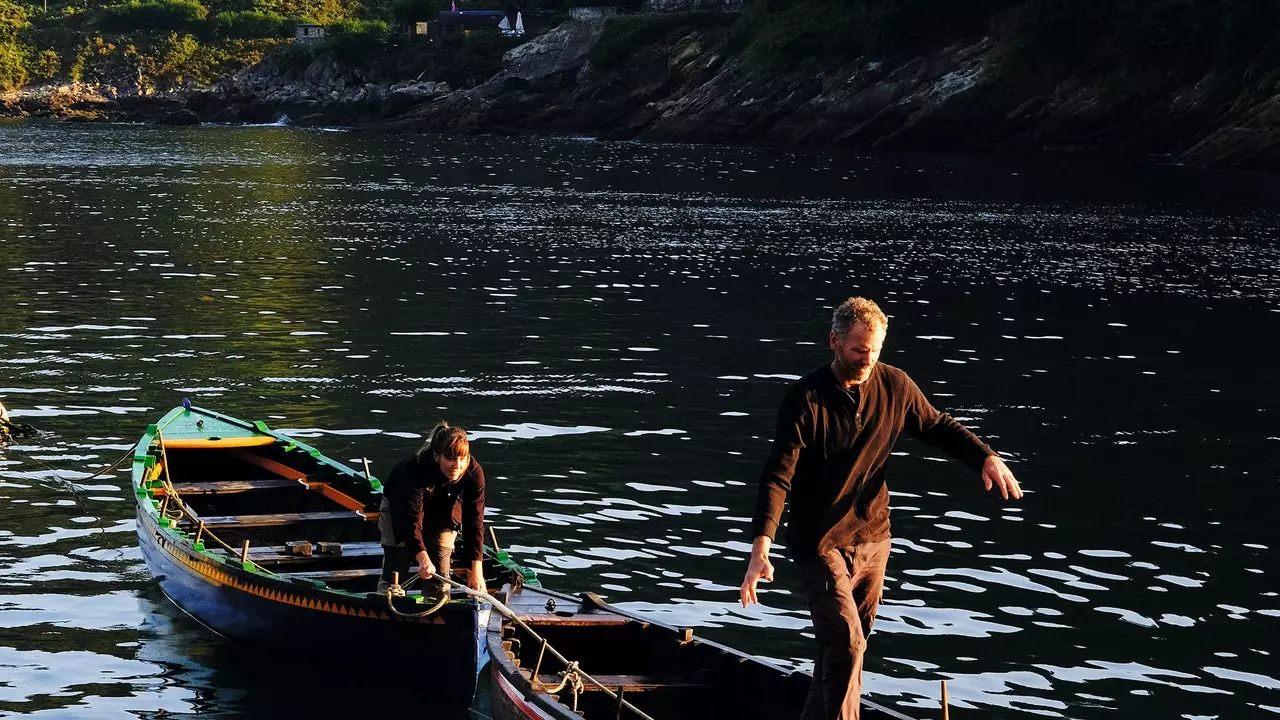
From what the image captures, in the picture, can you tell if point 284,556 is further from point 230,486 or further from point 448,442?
point 448,442

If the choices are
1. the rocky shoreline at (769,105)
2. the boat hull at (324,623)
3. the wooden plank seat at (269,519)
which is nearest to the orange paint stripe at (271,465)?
the wooden plank seat at (269,519)

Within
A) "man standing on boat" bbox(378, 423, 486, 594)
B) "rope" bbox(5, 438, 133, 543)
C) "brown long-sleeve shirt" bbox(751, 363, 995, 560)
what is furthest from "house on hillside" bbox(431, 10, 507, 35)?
"brown long-sleeve shirt" bbox(751, 363, 995, 560)

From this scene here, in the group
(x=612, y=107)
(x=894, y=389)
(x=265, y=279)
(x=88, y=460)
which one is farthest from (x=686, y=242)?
(x=612, y=107)

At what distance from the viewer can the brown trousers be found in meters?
10.1

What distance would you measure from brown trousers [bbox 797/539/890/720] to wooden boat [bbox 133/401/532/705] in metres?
3.33

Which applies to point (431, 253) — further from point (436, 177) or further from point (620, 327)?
point (436, 177)

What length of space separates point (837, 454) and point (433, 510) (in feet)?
15.4

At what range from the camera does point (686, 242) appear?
55.3 m

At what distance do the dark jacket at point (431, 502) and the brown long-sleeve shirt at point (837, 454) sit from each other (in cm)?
391

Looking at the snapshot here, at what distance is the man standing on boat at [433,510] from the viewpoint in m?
13.1

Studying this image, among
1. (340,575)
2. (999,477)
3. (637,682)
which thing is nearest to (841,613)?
(999,477)

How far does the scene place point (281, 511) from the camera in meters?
18.8

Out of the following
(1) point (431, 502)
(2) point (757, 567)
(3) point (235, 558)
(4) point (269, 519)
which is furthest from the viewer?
(4) point (269, 519)

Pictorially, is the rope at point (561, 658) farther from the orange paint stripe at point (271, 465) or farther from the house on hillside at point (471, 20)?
the house on hillside at point (471, 20)
